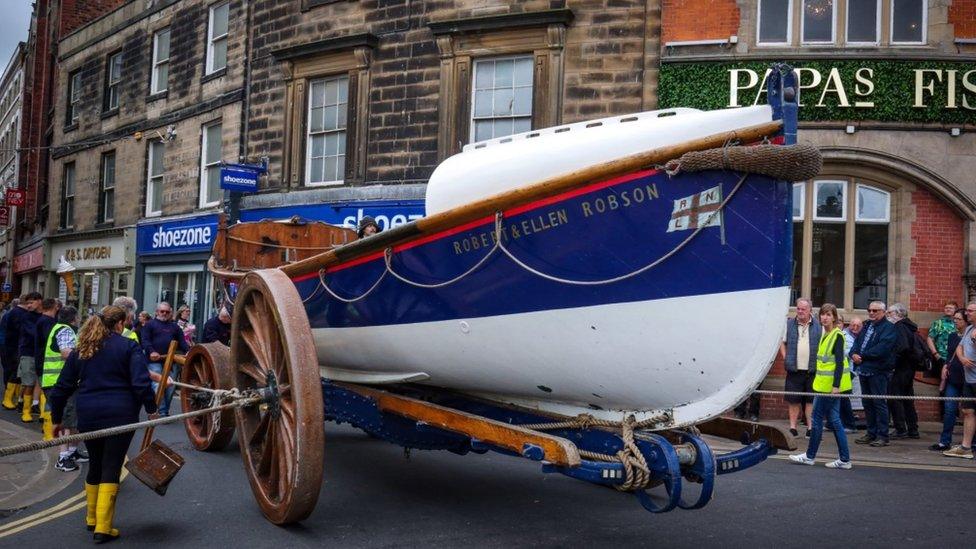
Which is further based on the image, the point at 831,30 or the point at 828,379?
A: the point at 831,30

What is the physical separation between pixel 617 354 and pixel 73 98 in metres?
25.0

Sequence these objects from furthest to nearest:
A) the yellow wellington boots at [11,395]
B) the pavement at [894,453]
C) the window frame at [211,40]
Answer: the window frame at [211,40]
the yellow wellington boots at [11,395]
the pavement at [894,453]

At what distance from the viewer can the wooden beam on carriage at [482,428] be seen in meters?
4.06

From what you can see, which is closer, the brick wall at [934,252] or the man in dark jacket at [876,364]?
the man in dark jacket at [876,364]

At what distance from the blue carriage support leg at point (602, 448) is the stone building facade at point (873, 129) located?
746 cm

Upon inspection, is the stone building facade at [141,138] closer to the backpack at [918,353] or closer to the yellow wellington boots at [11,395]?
the yellow wellington boots at [11,395]

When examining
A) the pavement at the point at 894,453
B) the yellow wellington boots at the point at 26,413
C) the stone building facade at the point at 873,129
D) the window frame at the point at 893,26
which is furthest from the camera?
the window frame at the point at 893,26

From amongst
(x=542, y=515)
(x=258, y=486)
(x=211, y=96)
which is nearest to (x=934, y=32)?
(x=542, y=515)

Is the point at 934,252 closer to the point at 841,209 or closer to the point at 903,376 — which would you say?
the point at 841,209

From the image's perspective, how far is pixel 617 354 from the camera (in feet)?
14.2

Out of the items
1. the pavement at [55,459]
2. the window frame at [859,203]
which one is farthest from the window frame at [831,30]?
the pavement at [55,459]

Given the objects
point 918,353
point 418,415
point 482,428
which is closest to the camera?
point 482,428

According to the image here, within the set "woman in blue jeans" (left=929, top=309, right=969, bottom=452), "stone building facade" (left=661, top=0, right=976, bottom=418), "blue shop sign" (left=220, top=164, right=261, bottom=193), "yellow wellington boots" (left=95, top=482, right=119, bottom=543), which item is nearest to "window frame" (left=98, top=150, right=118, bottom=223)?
"blue shop sign" (left=220, top=164, right=261, bottom=193)

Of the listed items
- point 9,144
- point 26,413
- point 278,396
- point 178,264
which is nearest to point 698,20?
point 278,396
